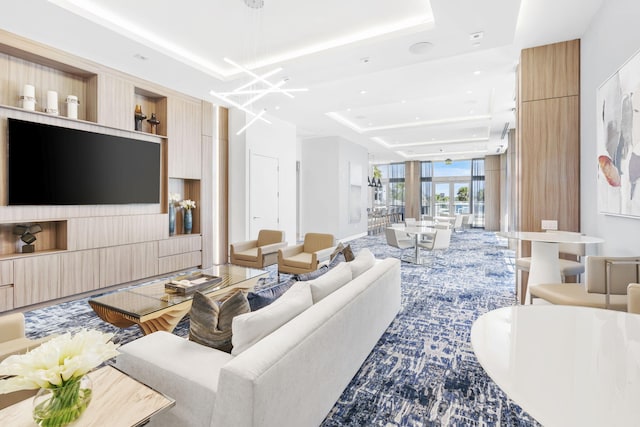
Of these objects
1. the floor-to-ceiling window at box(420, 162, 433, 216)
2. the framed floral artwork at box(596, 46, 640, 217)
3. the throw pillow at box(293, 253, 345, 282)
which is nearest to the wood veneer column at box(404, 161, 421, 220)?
the floor-to-ceiling window at box(420, 162, 433, 216)

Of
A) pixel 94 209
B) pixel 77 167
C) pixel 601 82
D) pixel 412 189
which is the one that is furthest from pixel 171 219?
pixel 412 189

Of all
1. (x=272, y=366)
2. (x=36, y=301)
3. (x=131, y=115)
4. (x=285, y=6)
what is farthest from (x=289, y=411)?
(x=131, y=115)

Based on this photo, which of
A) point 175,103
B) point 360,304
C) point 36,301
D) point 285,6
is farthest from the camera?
point 175,103

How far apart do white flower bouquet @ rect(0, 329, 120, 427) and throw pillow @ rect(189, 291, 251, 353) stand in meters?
0.69

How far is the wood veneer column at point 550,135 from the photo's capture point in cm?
381

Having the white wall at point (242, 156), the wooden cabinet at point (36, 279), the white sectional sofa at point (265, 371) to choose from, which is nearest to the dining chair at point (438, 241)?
the white wall at point (242, 156)

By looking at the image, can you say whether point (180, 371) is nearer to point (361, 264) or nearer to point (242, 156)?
point (361, 264)

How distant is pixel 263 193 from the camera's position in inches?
271

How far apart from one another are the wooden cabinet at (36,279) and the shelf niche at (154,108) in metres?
2.43

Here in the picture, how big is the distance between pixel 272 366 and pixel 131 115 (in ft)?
15.9

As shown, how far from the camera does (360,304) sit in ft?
7.41

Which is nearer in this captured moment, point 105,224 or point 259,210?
point 105,224

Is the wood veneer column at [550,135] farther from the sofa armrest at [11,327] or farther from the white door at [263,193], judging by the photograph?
the sofa armrest at [11,327]

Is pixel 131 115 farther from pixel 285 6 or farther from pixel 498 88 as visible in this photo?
pixel 498 88
